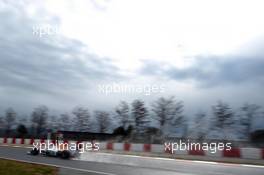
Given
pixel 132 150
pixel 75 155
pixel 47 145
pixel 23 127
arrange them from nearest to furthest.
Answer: pixel 75 155, pixel 47 145, pixel 132 150, pixel 23 127

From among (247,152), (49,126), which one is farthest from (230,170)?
(49,126)

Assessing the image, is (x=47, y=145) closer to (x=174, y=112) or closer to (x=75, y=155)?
(x=75, y=155)

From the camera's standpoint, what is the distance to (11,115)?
66.2 m

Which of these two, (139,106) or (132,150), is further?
(139,106)

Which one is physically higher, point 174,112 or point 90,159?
point 174,112

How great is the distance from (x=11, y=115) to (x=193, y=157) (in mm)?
52380

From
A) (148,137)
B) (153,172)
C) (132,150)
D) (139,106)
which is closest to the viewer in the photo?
(153,172)

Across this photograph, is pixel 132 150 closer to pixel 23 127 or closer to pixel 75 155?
pixel 75 155

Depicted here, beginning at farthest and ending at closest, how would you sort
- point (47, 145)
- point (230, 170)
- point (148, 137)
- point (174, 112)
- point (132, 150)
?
point (174, 112) → point (148, 137) → point (132, 150) → point (47, 145) → point (230, 170)

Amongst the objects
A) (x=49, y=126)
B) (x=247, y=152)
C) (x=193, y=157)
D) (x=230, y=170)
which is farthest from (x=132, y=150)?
(x=49, y=126)

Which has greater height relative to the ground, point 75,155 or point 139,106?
point 139,106

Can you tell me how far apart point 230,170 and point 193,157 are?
23.9 feet

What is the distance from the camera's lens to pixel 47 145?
22.4 m

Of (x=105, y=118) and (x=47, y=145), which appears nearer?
(x=47, y=145)
